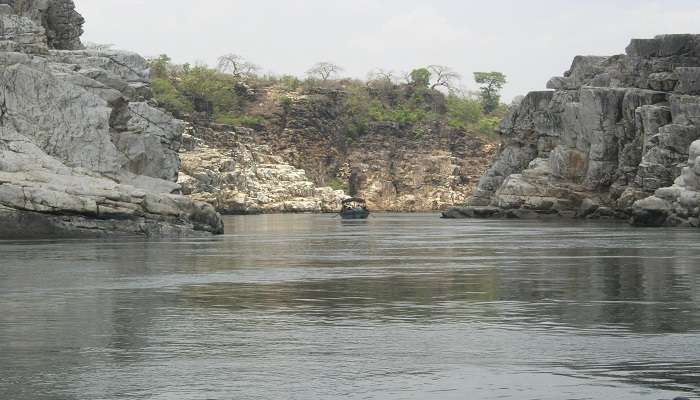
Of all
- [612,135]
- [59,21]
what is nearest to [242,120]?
[612,135]

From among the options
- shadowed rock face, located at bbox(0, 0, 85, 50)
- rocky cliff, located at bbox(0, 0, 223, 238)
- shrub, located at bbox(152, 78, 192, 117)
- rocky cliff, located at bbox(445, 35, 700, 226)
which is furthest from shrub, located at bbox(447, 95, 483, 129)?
rocky cliff, located at bbox(0, 0, 223, 238)

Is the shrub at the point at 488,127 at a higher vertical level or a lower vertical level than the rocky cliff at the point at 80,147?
higher

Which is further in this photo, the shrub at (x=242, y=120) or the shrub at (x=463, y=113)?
the shrub at (x=463, y=113)

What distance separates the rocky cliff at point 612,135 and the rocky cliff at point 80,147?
32.4m

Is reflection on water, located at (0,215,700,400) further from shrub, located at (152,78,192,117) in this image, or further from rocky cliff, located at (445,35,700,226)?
shrub, located at (152,78,192,117)

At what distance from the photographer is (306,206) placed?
153 m

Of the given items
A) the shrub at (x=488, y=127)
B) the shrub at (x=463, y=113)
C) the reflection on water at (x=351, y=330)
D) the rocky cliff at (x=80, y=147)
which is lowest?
the reflection on water at (x=351, y=330)

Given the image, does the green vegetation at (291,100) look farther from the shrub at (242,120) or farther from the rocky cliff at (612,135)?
the rocky cliff at (612,135)

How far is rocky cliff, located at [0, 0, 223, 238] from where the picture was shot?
51531mm

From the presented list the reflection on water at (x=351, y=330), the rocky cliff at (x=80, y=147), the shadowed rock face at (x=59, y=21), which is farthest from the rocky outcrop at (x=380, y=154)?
the reflection on water at (x=351, y=330)

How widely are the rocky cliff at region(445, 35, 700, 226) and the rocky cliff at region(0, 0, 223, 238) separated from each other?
106ft

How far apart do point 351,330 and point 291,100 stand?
523 feet

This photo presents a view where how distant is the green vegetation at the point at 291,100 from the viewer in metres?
168

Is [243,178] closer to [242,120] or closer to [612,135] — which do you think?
[242,120]
